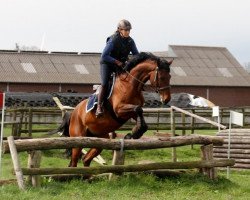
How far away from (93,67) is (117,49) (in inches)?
1560

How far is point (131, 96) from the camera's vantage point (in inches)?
409

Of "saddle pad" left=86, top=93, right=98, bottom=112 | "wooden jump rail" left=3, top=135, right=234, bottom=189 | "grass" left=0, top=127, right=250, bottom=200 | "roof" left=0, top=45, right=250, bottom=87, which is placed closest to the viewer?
"grass" left=0, top=127, right=250, bottom=200

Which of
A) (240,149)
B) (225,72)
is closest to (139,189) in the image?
(240,149)

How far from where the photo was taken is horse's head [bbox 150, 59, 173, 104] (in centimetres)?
1002

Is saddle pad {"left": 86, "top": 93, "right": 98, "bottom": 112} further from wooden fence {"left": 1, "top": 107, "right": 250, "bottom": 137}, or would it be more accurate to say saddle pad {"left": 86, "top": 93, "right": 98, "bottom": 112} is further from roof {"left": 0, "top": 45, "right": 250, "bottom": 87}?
roof {"left": 0, "top": 45, "right": 250, "bottom": 87}

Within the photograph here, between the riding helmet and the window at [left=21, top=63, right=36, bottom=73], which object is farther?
the window at [left=21, top=63, right=36, bottom=73]

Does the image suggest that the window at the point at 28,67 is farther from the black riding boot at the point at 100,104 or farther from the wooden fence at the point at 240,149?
the black riding boot at the point at 100,104

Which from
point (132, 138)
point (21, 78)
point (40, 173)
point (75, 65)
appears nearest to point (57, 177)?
point (40, 173)

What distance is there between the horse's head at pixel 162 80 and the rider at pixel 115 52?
0.89m

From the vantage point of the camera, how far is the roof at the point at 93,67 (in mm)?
47312

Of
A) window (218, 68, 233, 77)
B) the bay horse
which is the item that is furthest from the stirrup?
window (218, 68, 233, 77)

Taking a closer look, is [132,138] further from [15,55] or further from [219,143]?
[15,55]

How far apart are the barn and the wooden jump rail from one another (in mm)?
34731

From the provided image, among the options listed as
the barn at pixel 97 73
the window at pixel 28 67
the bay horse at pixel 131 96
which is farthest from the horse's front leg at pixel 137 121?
the window at pixel 28 67
